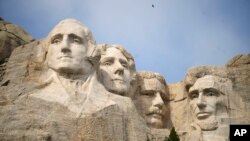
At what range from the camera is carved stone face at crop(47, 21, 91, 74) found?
18.3 metres

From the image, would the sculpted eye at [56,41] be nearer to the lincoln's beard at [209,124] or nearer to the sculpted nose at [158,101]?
the sculpted nose at [158,101]

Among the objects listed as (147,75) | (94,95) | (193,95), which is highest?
(147,75)

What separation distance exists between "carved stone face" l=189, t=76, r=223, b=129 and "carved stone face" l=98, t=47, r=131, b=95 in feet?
4.80

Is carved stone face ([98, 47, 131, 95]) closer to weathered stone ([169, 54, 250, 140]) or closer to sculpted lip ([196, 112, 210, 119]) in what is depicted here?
weathered stone ([169, 54, 250, 140])

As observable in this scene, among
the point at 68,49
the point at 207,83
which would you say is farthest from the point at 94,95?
the point at 207,83

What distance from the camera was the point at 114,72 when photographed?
63.5ft

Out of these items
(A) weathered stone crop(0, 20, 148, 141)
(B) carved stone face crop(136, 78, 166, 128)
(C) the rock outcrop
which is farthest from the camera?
(B) carved stone face crop(136, 78, 166, 128)

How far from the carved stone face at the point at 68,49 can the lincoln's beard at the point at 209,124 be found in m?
2.70

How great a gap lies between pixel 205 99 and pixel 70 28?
324 centimetres

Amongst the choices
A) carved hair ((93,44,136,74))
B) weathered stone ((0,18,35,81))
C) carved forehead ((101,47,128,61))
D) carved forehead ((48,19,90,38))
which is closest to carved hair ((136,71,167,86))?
carved hair ((93,44,136,74))

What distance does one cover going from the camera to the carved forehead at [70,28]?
18609mm

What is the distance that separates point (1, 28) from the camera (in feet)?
67.1

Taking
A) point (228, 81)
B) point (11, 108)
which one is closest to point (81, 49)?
point (11, 108)

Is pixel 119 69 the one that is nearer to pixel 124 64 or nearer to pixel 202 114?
pixel 124 64
